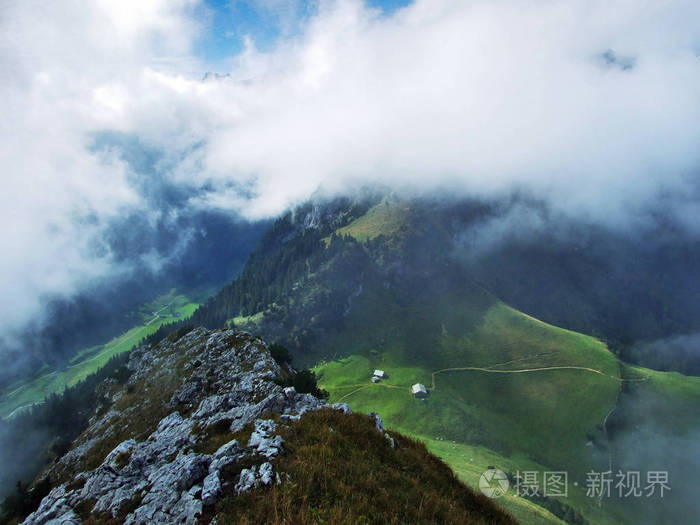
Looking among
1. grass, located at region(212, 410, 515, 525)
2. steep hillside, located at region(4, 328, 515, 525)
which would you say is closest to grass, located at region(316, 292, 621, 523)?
steep hillside, located at region(4, 328, 515, 525)

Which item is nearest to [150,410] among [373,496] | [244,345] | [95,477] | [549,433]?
[244,345]

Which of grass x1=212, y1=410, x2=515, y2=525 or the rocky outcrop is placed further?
the rocky outcrop

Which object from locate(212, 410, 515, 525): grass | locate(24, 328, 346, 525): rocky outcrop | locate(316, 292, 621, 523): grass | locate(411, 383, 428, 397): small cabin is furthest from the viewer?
locate(411, 383, 428, 397): small cabin

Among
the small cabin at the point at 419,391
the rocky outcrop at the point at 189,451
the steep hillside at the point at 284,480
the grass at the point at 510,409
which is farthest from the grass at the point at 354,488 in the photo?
the small cabin at the point at 419,391

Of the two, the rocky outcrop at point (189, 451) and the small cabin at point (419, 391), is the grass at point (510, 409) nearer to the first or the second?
the small cabin at point (419, 391)

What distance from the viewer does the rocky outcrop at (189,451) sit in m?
15.9

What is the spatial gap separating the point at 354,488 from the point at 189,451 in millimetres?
15314

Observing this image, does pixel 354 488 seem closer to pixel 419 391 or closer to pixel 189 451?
pixel 189 451

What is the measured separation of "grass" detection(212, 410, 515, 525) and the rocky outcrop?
105cm

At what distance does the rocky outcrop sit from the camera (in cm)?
1586

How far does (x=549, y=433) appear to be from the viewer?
548 feet

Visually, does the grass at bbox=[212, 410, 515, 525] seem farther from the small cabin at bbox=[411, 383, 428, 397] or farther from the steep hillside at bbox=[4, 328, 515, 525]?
the small cabin at bbox=[411, 383, 428, 397]

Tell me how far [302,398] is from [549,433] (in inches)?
7178

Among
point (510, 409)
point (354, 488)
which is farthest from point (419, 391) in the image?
point (354, 488)
